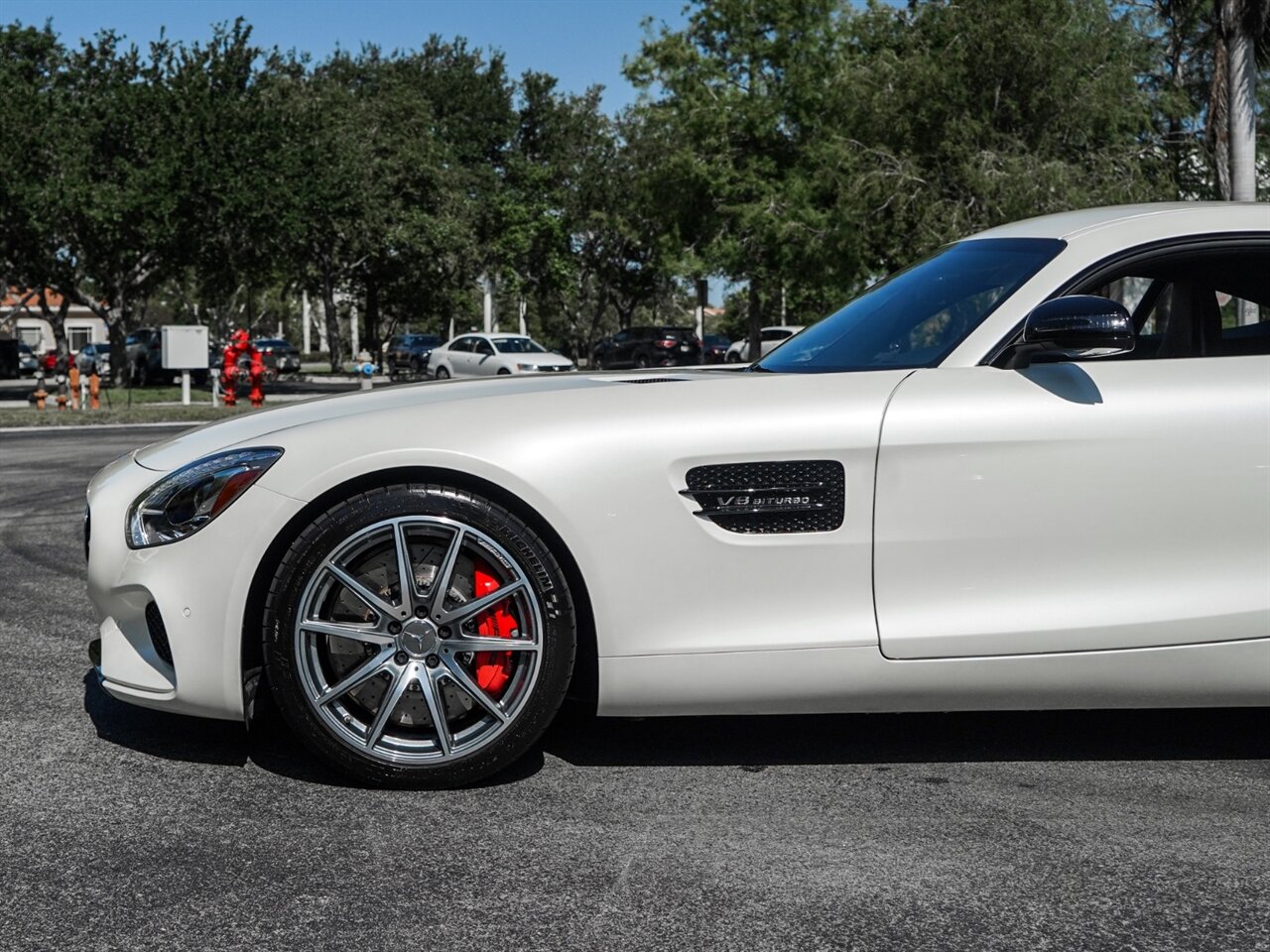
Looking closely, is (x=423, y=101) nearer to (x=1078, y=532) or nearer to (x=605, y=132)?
(x=605, y=132)

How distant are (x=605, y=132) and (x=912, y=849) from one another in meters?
54.2

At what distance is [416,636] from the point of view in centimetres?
359

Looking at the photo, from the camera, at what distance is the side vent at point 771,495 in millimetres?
3566

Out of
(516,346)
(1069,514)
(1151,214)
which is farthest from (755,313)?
(1069,514)

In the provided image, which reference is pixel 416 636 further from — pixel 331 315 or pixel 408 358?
pixel 331 315

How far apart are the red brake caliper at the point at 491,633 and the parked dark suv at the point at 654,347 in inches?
1621

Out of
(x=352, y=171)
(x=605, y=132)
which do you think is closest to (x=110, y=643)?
(x=352, y=171)

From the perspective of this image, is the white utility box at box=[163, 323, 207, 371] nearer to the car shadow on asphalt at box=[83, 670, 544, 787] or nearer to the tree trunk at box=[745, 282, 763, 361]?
the tree trunk at box=[745, 282, 763, 361]

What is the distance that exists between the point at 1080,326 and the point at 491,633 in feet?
5.38

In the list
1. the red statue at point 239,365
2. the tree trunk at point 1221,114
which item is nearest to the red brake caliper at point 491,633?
the tree trunk at point 1221,114

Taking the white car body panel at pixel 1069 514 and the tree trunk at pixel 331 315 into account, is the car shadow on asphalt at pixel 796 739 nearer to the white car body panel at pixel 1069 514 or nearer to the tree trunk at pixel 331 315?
the white car body panel at pixel 1069 514

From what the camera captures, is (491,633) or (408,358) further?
(408,358)

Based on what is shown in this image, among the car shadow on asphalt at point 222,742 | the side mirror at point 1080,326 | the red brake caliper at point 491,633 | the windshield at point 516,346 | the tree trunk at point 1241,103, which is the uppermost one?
the tree trunk at point 1241,103

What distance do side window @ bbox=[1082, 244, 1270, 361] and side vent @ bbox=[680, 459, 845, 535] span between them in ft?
3.63
